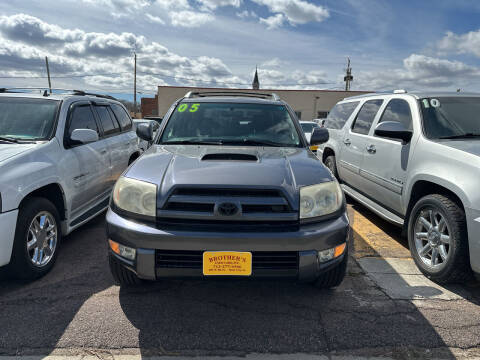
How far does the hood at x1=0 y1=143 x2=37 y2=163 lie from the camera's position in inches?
116

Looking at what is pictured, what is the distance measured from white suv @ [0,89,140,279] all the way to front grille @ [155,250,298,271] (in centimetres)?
141

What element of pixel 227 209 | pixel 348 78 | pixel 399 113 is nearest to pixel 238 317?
pixel 227 209

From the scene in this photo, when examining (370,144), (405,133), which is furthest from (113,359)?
(370,144)

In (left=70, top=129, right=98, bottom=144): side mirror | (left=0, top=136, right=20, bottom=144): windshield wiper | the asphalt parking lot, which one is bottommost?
the asphalt parking lot

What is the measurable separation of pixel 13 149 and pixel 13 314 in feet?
4.75

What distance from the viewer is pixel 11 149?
312 centimetres

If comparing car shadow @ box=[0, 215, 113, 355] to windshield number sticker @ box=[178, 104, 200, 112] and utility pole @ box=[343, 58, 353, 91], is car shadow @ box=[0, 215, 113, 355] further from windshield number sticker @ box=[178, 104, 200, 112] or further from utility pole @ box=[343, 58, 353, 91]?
Result: utility pole @ box=[343, 58, 353, 91]

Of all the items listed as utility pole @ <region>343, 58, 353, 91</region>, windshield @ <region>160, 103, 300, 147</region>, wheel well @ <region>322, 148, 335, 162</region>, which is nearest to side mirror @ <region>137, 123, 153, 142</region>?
windshield @ <region>160, 103, 300, 147</region>

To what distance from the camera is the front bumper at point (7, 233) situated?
268 centimetres

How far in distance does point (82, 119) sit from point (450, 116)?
4.31 m

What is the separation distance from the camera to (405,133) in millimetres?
3797

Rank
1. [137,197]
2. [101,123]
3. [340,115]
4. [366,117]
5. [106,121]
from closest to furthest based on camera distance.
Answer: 1. [137,197]
2. [101,123]
3. [106,121]
4. [366,117]
5. [340,115]

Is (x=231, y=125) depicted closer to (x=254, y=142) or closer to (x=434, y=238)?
(x=254, y=142)

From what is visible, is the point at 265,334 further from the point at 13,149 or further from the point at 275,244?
the point at 13,149
